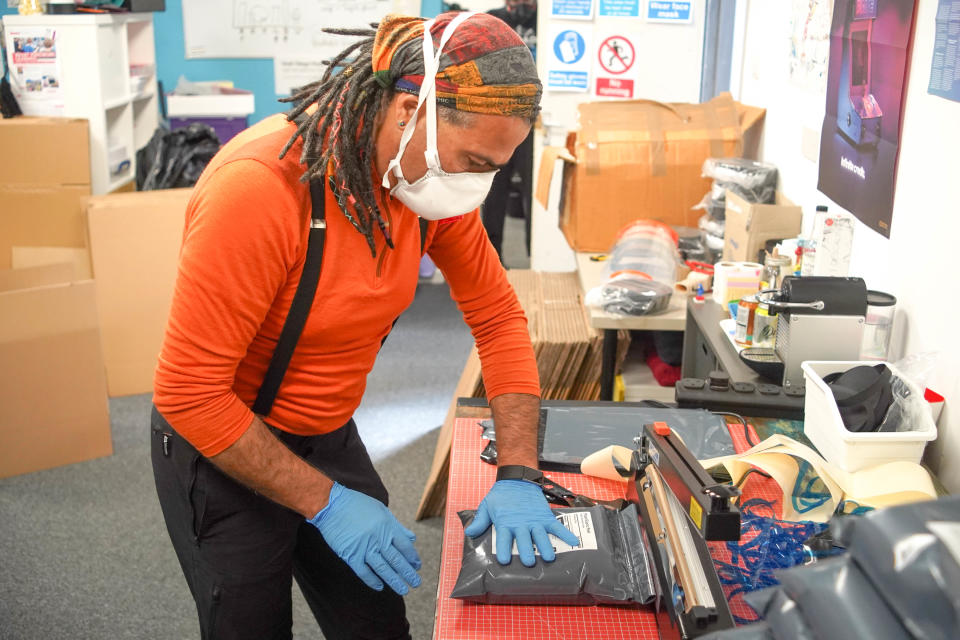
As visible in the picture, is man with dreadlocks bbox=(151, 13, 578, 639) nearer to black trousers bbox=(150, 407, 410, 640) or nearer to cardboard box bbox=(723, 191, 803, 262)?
black trousers bbox=(150, 407, 410, 640)

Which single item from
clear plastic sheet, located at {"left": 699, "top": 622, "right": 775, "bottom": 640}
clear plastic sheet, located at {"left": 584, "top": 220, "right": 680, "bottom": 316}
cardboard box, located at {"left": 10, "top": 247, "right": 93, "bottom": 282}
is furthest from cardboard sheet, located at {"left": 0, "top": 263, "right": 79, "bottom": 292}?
clear plastic sheet, located at {"left": 699, "top": 622, "right": 775, "bottom": 640}

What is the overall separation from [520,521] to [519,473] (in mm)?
155

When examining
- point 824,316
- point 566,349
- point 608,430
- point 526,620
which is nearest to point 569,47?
point 566,349

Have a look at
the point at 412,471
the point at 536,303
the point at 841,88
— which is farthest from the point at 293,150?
the point at 412,471

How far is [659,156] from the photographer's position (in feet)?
9.99

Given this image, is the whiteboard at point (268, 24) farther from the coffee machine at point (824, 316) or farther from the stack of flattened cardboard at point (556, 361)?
the coffee machine at point (824, 316)

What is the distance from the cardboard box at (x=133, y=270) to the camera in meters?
3.40

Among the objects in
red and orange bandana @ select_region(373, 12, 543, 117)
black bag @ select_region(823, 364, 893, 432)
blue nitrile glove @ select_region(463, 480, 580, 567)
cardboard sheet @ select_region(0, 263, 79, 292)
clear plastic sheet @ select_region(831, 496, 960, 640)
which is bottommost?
cardboard sheet @ select_region(0, 263, 79, 292)

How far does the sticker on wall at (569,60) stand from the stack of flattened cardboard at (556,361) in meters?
1.66

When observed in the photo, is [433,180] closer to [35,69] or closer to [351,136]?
[351,136]

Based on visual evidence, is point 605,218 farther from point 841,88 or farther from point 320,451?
point 320,451

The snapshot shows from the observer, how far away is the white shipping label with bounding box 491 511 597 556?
117 centimetres

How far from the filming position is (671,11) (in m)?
4.04

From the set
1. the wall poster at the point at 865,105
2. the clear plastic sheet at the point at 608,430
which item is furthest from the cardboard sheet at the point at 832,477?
the wall poster at the point at 865,105
